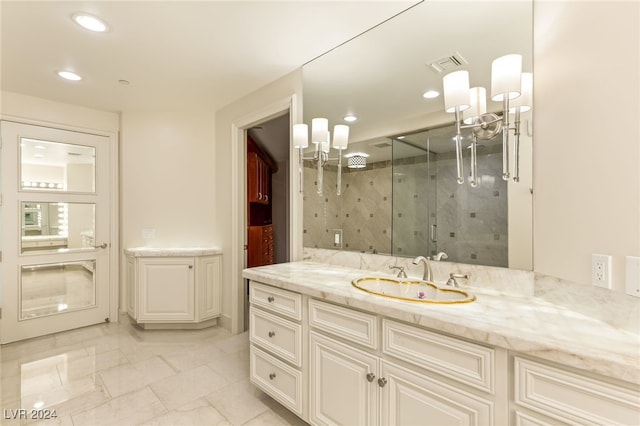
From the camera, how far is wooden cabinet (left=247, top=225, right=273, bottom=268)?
3.73 metres

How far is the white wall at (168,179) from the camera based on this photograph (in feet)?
11.7

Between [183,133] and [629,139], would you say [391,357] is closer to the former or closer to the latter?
[629,139]

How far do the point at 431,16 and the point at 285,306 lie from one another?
77.4 inches

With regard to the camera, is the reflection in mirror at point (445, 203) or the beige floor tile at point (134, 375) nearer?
the reflection in mirror at point (445, 203)

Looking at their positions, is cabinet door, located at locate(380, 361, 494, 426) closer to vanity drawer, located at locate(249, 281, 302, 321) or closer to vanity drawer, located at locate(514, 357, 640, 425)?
vanity drawer, located at locate(514, 357, 640, 425)

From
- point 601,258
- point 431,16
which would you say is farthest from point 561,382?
point 431,16

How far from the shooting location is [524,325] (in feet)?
3.56

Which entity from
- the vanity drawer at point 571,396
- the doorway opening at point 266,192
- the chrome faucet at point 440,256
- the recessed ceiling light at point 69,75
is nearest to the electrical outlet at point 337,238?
the doorway opening at point 266,192

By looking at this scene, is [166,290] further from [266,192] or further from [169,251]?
[266,192]

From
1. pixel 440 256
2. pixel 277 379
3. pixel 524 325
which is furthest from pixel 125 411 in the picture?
pixel 524 325

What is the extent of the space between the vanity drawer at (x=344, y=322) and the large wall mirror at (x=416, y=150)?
2.18 feet

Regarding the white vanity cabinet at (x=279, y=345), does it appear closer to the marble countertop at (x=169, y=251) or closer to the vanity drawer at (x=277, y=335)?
the vanity drawer at (x=277, y=335)

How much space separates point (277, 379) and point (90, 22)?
8.49 ft

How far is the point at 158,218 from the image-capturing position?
3.59 m
